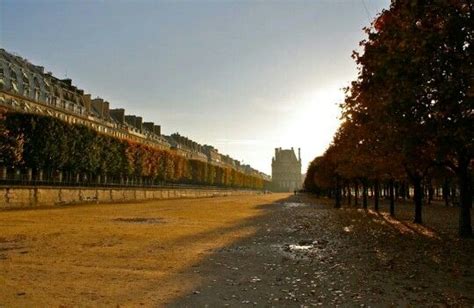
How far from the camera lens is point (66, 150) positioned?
68.3m

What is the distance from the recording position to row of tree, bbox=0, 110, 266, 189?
196 feet

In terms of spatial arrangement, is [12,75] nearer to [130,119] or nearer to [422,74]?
[130,119]

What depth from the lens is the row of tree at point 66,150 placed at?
59.8 meters

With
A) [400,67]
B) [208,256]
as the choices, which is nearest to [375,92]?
[400,67]

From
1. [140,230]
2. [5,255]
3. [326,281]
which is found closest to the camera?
[326,281]

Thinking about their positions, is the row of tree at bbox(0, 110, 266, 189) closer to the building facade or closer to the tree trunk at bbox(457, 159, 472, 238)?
the building facade

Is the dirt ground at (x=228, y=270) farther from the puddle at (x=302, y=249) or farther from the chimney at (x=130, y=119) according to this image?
the chimney at (x=130, y=119)

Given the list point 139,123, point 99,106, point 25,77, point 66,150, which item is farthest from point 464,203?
point 139,123

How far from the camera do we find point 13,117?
204 feet

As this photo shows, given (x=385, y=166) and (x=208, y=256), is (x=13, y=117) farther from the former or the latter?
(x=208, y=256)

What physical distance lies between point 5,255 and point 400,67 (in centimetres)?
1592

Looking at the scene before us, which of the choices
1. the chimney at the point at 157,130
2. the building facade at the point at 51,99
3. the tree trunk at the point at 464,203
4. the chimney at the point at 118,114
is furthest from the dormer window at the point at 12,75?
the tree trunk at the point at 464,203

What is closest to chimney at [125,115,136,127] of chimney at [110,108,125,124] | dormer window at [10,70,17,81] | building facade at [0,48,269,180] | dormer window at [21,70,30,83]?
building facade at [0,48,269,180]

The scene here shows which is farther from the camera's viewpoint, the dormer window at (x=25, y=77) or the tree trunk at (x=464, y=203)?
the dormer window at (x=25, y=77)
